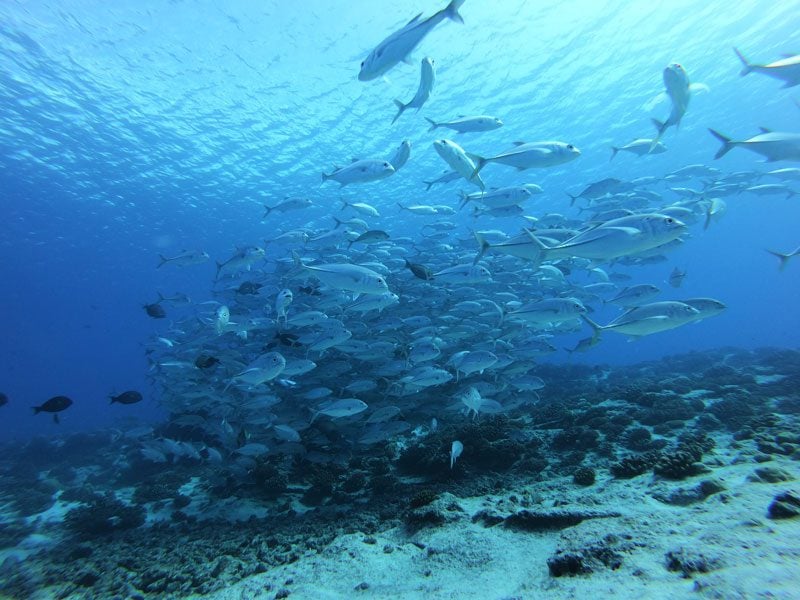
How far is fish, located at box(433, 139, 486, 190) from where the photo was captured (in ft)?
18.1

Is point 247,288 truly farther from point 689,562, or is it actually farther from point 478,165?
point 689,562

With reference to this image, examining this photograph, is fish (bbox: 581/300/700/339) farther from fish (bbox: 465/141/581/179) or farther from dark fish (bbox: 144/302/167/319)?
dark fish (bbox: 144/302/167/319)

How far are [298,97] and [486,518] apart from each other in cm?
2296

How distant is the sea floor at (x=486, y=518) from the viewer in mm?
2832

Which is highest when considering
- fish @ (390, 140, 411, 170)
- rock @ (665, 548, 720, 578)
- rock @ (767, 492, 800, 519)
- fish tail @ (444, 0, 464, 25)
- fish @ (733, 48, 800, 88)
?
fish @ (733, 48, 800, 88)

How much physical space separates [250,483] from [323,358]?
3328mm

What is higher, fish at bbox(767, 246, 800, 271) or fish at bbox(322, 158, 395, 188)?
fish at bbox(322, 158, 395, 188)

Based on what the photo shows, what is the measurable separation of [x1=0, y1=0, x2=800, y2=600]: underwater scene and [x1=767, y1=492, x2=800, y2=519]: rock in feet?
0.09

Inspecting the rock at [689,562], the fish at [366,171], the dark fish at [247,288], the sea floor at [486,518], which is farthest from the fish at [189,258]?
the rock at [689,562]

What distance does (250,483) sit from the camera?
7883mm

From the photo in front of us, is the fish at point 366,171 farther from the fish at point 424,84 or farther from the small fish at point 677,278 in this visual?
the small fish at point 677,278

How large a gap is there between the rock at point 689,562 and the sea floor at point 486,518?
16 millimetres

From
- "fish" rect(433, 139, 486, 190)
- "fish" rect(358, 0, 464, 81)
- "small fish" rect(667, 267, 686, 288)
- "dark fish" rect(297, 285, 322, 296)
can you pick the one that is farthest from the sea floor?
"fish" rect(358, 0, 464, 81)

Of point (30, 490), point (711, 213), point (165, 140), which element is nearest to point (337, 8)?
point (165, 140)
